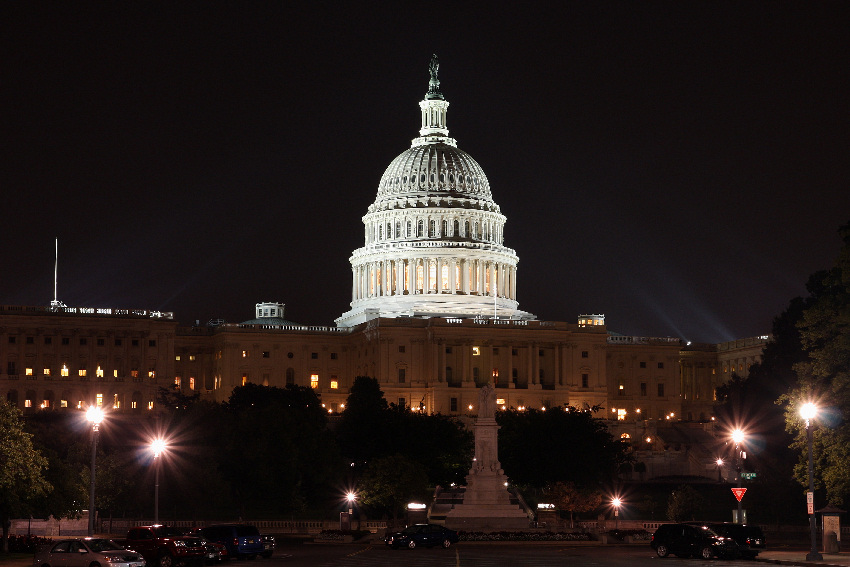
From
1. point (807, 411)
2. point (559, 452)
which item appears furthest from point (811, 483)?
point (559, 452)

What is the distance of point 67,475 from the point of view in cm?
8444

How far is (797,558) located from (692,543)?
4.88m

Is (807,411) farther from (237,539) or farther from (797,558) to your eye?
(237,539)

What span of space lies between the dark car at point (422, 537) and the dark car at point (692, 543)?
36.3 ft

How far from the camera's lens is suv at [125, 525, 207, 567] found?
68250 millimetres

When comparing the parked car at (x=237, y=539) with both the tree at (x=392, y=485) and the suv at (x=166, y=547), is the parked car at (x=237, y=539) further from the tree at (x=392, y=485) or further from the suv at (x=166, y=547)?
the tree at (x=392, y=485)

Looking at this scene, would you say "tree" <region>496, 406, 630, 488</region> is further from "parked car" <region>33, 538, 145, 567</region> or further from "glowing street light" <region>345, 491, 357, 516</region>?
"parked car" <region>33, 538, 145, 567</region>

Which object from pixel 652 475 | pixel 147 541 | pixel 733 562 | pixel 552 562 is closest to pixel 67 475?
pixel 147 541

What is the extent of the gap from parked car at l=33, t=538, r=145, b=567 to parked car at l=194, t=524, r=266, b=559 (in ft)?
37.1

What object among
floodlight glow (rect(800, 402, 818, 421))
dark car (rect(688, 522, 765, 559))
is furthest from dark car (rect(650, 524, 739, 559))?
floodlight glow (rect(800, 402, 818, 421))

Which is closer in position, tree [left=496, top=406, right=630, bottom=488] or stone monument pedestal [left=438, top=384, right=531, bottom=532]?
stone monument pedestal [left=438, top=384, right=531, bottom=532]

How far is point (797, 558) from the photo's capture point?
72375mm

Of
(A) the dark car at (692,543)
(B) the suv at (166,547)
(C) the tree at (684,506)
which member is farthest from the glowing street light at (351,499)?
(B) the suv at (166,547)

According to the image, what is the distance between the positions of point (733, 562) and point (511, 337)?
122160mm
